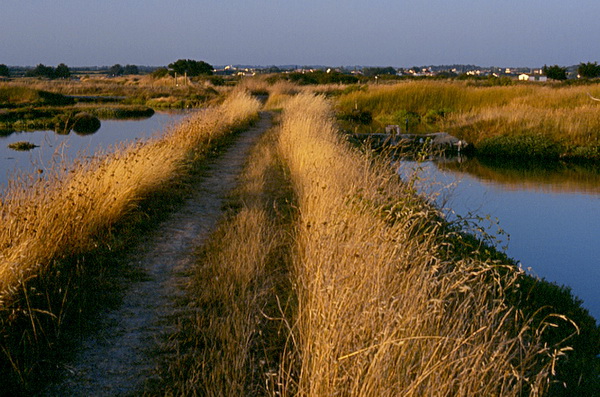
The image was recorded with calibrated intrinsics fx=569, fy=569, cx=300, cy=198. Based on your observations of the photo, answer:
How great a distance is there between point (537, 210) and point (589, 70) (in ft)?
166

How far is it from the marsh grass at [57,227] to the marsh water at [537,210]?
3321 millimetres

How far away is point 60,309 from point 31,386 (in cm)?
89

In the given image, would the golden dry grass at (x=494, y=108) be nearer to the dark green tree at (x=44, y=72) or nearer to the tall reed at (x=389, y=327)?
the tall reed at (x=389, y=327)

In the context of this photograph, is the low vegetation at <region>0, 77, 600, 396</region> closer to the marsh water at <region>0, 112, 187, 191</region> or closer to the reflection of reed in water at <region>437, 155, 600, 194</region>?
the marsh water at <region>0, 112, 187, 191</region>

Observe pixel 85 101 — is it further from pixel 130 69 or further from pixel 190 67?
pixel 130 69

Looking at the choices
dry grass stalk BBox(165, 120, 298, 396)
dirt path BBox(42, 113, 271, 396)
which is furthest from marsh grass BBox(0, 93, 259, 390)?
dry grass stalk BBox(165, 120, 298, 396)

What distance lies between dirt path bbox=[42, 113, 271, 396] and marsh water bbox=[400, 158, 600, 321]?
2797 mm

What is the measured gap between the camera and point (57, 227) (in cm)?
502

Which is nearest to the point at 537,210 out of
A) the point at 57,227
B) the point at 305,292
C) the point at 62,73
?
the point at 305,292

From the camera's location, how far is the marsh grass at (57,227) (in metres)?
3.58

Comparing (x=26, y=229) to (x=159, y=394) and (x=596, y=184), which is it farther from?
(x=596, y=184)

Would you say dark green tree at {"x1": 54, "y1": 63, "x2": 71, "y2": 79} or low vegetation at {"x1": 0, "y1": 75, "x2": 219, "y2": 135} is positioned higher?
dark green tree at {"x1": 54, "y1": 63, "x2": 71, "y2": 79}

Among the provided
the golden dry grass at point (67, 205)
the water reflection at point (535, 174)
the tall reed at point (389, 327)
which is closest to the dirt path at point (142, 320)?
the golden dry grass at point (67, 205)

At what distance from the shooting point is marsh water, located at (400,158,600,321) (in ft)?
25.6
